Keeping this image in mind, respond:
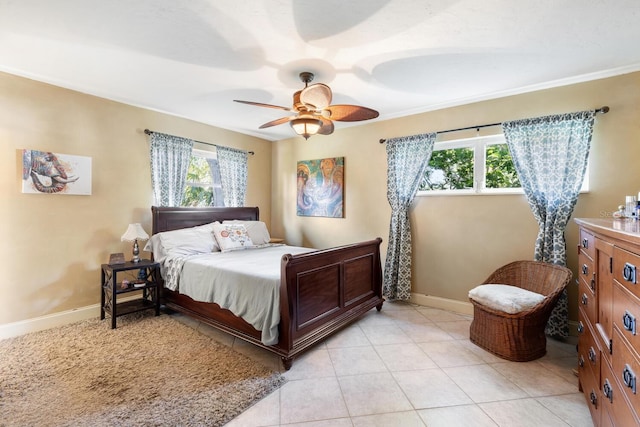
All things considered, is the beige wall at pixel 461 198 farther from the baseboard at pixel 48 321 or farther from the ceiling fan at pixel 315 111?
the baseboard at pixel 48 321

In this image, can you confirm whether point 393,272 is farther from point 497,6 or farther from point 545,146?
point 497,6

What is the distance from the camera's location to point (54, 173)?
2.90m

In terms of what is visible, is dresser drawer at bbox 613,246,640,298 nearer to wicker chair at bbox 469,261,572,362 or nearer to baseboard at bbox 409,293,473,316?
wicker chair at bbox 469,261,572,362

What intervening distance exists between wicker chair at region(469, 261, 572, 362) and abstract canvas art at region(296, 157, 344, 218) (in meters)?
2.36

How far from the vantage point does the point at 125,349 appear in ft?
8.23

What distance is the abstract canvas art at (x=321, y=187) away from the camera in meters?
4.36

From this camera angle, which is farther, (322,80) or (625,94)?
(322,80)

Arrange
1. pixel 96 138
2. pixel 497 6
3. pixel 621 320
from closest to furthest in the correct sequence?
pixel 621 320, pixel 497 6, pixel 96 138

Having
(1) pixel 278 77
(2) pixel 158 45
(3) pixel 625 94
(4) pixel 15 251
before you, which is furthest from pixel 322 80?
(4) pixel 15 251

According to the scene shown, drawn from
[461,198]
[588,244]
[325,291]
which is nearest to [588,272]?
[588,244]

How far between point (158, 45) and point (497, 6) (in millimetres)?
2390

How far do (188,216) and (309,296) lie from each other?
2.27 meters

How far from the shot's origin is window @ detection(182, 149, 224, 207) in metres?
4.14

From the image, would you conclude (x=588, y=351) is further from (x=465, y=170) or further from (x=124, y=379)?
(x=124, y=379)
